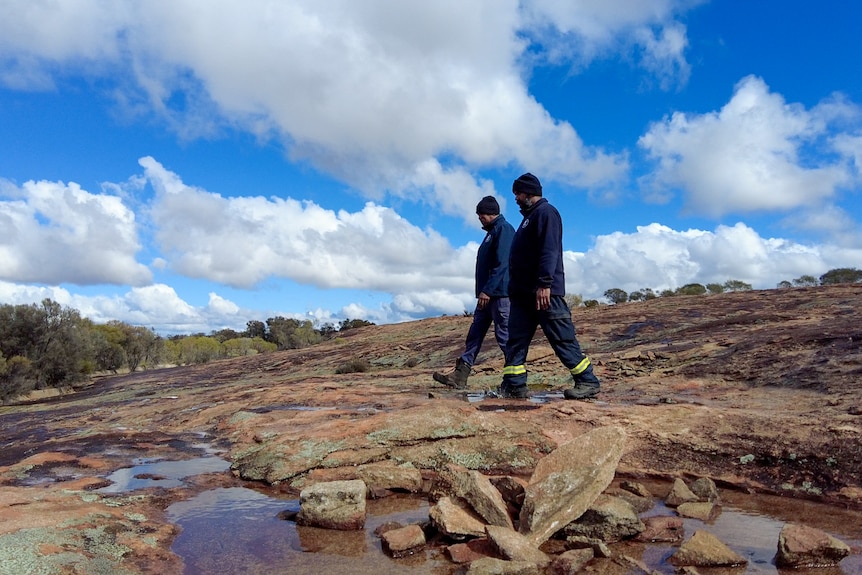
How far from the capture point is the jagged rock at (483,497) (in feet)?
8.82

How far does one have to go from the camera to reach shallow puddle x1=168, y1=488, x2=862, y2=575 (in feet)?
7.91

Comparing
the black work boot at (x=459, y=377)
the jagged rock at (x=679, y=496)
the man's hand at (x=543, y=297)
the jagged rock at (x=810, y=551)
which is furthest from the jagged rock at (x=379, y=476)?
the black work boot at (x=459, y=377)

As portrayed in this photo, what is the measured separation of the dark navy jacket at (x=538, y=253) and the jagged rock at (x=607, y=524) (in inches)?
120

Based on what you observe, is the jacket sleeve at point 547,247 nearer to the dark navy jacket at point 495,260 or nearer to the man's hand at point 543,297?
the man's hand at point 543,297

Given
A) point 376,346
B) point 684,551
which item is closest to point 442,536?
point 684,551

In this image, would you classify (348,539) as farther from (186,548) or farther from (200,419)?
(200,419)

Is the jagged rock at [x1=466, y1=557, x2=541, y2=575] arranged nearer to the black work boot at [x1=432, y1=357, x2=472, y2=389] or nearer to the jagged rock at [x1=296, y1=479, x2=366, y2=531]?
the jagged rock at [x1=296, y1=479, x2=366, y2=531]

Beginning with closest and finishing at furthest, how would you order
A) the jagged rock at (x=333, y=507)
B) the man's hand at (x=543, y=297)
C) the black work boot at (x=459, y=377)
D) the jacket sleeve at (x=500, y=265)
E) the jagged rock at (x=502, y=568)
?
the jagged rock at (x=502, y=568) → the jagged rock at (x=333, y=507) → the man's hand at (x=543, y=297) → the jacket sleeve at (x=500, y=265) → the black work boot at (x=459, y=377)

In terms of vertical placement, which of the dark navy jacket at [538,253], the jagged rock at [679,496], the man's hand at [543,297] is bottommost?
the jagged rock at [679,496]

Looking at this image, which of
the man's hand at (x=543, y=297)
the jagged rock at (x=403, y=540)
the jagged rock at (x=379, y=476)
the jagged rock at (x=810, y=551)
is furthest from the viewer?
the man's hand at (x=543, y=297)

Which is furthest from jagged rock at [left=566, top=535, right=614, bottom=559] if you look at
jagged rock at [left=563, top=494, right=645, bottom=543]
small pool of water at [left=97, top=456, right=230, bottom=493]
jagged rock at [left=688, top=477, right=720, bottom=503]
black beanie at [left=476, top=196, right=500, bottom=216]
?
black beanie at [left=476, top=196, right=500, bottom=216]

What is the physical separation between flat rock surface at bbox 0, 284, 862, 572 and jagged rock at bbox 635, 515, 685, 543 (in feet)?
2.95

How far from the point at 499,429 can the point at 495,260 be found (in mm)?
2889

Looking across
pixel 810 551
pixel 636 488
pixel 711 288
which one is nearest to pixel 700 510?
pixel 636 488
